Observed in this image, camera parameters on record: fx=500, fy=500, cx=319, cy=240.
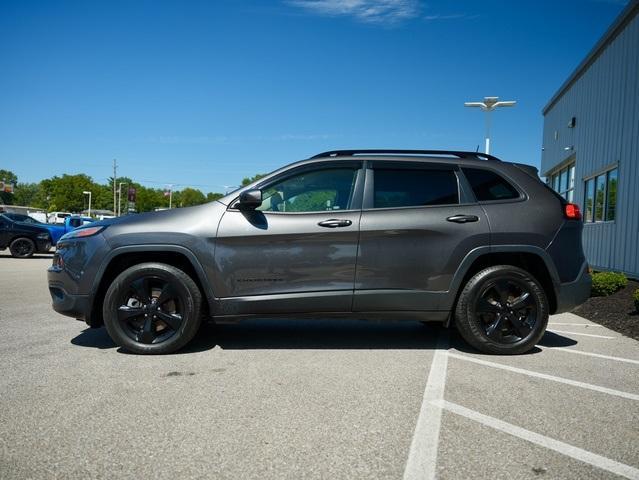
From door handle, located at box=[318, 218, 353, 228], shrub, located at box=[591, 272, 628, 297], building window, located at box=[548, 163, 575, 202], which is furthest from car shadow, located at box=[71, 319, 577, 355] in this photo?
building window, located at box=[548, 163, 575, 202]

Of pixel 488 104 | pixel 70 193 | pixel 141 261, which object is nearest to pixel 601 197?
pixel 488 104

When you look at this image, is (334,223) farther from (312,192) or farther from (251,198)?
(251,198)

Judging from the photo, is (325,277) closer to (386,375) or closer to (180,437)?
(386,375)

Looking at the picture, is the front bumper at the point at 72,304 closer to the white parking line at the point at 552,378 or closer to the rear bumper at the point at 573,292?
the white parking line at the point at 552,378

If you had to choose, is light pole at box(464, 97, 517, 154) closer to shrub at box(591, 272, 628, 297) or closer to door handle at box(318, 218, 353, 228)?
shrub at box(591, 272, 628, 297)

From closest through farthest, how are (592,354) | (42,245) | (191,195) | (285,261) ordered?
(285,261)
(592,354)
(42,245)
(191,195)

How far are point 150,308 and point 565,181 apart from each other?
58.8 feet

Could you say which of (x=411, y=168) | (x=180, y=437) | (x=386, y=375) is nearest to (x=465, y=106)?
(x=411, y=168)

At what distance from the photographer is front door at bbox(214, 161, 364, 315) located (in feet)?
14.5

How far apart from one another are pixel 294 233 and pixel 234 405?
1702mm

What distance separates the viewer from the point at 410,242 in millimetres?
4551

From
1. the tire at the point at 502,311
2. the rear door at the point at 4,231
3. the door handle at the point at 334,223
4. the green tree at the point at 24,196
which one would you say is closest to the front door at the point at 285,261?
the door handle at the point at 334,223

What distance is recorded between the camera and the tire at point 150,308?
441cm

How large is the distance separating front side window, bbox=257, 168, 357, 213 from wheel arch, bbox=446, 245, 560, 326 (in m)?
1.23
